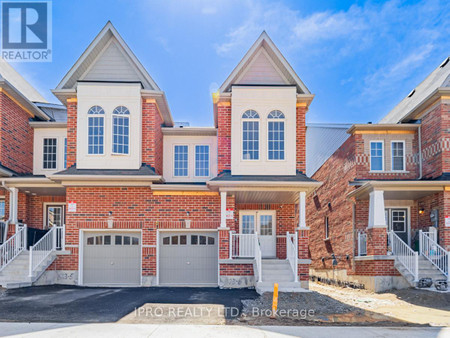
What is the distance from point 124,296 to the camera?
14.1 metres

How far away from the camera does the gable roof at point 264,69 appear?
1798 centimetres

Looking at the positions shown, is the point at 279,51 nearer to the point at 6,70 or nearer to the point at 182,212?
the point at 182,212

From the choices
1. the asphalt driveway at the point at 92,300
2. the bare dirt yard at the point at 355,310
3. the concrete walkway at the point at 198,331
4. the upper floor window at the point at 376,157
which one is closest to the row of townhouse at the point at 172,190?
the asphalt driveway at the point at 92,300

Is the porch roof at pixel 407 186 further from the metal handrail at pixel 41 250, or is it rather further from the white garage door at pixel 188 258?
the metal handrail at pixel 41 250

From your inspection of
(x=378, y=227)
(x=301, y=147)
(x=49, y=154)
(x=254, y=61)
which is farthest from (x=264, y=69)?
(x=49, y=154)

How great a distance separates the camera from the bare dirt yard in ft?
35.6

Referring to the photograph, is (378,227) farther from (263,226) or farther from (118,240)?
(118,240)

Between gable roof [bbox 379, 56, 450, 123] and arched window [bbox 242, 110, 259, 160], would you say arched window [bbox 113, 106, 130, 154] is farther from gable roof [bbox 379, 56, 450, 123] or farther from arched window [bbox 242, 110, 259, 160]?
gable roof [bbox 379, 56, 450, 123]

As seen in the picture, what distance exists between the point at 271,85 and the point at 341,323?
1017 cm

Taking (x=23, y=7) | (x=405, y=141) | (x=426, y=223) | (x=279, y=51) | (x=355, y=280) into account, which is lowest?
(x=355, y=280)

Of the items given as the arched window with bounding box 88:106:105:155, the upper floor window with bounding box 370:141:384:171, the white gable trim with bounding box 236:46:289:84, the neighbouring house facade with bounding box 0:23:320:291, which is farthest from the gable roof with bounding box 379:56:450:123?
the arched window with bounding box 88:106:105:155

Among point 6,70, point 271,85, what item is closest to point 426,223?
point 271,85

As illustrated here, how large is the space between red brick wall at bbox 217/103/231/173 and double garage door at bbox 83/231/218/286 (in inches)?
110

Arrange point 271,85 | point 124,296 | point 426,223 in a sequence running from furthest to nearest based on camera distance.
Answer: point 426,223 < point 271,85 < point 124,296
